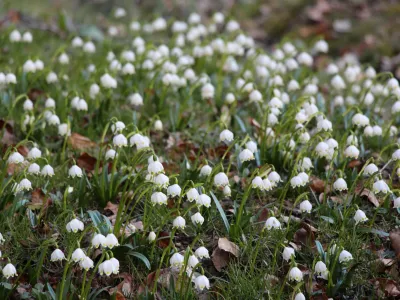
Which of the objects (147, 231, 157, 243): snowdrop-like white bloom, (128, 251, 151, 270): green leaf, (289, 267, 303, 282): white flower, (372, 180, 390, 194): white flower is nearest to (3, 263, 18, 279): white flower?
(128, 251, 151, 270): green leaf

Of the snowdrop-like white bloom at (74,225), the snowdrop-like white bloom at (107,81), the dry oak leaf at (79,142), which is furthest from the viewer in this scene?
the snowdrop-like white bloom at (107,81)

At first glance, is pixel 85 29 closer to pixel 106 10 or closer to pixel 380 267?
pixel 106 10

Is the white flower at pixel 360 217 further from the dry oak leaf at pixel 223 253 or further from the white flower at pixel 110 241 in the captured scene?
the white flower at pixel 110 241

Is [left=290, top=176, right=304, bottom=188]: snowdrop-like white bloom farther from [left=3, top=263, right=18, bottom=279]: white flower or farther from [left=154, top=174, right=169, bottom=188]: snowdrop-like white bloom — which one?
[left=3, top=263, right=18, bottom=279]: white flower

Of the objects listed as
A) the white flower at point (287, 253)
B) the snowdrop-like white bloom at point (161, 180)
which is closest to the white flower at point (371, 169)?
the white flower at point (287, 253)

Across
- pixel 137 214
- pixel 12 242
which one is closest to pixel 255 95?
pixel 137 214
